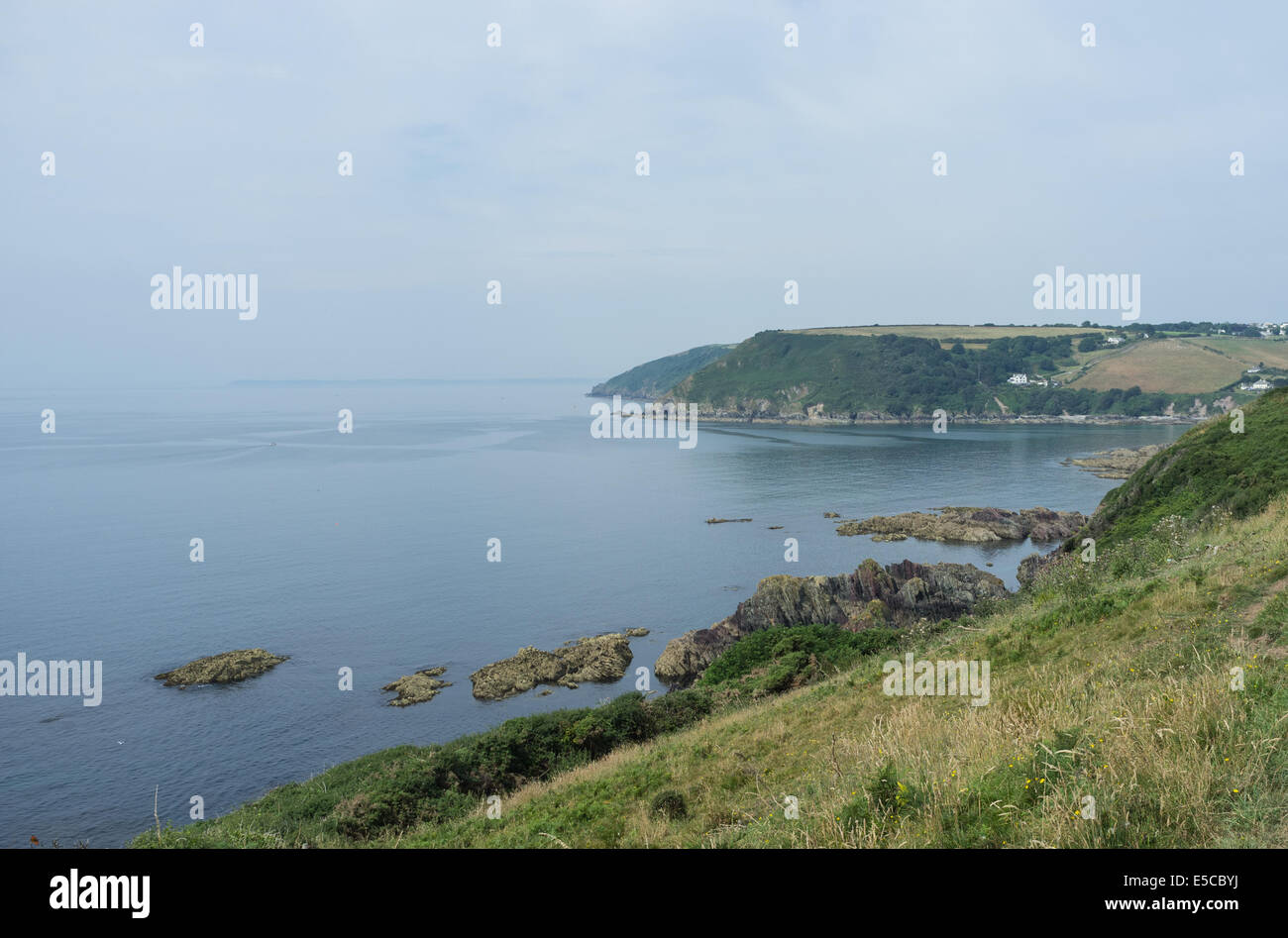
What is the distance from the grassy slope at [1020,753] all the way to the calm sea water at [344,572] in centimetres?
1066

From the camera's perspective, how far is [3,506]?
8469 centimetres

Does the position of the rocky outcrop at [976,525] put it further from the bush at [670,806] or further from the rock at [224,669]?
the bush at [670,806]

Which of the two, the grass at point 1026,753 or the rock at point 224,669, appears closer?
the grass at point 1026,753

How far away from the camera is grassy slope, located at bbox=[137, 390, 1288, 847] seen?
5992mm

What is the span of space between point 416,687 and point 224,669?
1138cm

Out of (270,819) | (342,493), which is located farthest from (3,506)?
(270,819)

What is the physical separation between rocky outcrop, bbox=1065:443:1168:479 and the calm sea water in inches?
246

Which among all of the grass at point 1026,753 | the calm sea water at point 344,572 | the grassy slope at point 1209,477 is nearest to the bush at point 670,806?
the grass at point 1026,753

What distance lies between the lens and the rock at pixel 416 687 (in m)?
37.2

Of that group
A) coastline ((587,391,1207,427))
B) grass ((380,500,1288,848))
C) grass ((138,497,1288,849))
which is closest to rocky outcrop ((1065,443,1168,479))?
coastline ((587,391,1207,427))

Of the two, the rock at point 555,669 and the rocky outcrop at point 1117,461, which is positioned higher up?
the rocky outcrop at point 1117,461

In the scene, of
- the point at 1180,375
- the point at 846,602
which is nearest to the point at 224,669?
the point at 846,602

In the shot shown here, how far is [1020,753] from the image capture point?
7.23m
